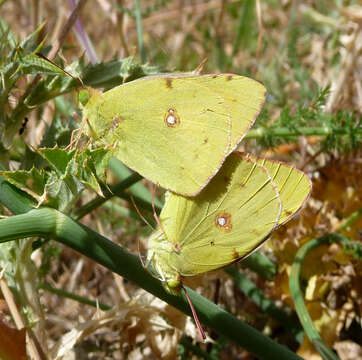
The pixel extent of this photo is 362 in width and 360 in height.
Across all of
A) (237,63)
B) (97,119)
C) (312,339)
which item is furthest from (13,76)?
(237,63)

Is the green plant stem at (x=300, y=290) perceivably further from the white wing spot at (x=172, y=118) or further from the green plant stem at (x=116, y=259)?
the white wing spot at (x=172, y=118)

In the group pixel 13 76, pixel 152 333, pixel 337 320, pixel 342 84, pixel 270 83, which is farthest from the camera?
pixel 270 83

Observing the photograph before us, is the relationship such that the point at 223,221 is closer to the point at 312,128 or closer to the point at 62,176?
the point at 62,176

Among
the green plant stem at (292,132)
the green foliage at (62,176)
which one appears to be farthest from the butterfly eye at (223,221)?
the green plant stem at (292,132)

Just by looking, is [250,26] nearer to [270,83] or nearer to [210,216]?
[270,83]

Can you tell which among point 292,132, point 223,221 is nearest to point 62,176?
point 223,221

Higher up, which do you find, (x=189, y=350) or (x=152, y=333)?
(x=152, y=333)

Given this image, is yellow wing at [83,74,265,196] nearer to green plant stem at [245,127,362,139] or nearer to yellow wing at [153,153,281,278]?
yellow wing at [153,153,281,278]
